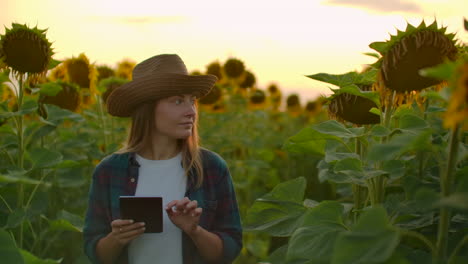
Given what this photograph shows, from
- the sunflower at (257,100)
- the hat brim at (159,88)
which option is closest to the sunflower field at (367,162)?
the hat brim at (159,88)

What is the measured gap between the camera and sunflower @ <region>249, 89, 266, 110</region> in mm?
5750

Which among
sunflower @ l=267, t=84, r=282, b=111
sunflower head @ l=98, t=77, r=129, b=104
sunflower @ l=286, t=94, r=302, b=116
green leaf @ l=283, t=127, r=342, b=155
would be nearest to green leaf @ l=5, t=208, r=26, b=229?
green leaf @ l=283, t=127, r=342, b=155

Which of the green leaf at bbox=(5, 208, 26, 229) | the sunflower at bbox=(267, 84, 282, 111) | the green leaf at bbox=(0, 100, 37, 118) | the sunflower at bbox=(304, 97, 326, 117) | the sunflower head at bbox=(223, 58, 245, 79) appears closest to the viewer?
the green leaf at bbox=(5, 208, 26, 229)

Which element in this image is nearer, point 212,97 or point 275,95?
point 212,97

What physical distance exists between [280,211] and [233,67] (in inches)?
133

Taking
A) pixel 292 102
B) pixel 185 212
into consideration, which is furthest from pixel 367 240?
pixel 292 102

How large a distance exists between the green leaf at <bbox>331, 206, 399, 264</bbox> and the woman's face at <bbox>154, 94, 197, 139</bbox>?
908mm

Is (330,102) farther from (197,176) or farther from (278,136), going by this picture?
(278,136)

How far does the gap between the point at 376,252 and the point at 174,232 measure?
97cm

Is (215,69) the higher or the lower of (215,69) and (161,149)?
the higher

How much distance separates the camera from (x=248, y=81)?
17.3 ft

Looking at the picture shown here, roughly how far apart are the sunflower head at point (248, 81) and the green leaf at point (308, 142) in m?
3.39

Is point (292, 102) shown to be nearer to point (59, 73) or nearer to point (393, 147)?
point (59, 73)

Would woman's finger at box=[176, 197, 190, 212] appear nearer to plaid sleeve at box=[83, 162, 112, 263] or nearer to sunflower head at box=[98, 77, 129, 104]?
plaid sleeve at box=[83, 162, 112, 263]
